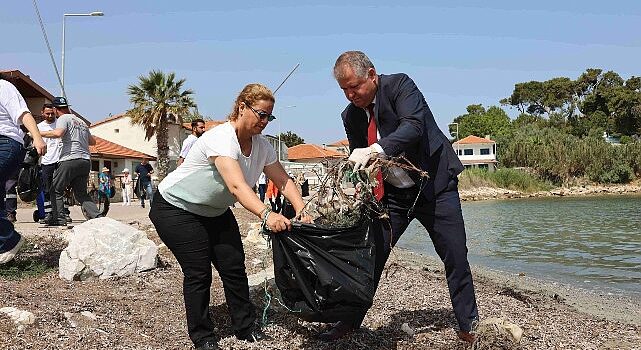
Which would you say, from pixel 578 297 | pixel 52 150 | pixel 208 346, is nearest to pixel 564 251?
pixel 578 297

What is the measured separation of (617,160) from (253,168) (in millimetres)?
74076

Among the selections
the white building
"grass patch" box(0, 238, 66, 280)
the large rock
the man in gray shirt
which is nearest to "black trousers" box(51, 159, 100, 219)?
the man in gray shirt

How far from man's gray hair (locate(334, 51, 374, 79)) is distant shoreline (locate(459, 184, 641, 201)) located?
2251 inches

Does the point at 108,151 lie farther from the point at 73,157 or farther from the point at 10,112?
the point at 10,112

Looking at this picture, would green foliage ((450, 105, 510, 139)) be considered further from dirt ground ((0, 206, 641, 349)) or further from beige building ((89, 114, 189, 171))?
dirt ground ((0, 206, 641, 349))

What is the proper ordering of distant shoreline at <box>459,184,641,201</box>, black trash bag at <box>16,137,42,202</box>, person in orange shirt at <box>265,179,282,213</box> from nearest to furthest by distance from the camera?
black trash bag at <box>16,137,42,202</box>
person in orange shirt at <box>265,179,282,213</box>
distant shoreline at <box>459,184,641,201</box>

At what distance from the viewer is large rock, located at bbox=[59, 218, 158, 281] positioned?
622cm

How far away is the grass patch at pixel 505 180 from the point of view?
65188 millimetres

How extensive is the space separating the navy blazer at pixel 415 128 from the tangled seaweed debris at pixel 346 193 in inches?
6.4

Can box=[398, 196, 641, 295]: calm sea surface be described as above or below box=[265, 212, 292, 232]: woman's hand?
below

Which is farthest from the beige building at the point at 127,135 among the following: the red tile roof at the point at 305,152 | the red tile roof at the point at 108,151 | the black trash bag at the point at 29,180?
the black trash bag at the point at 29,180

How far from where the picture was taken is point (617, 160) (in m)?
70.5

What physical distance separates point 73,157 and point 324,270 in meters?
6.23

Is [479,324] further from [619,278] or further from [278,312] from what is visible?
[619,278]
